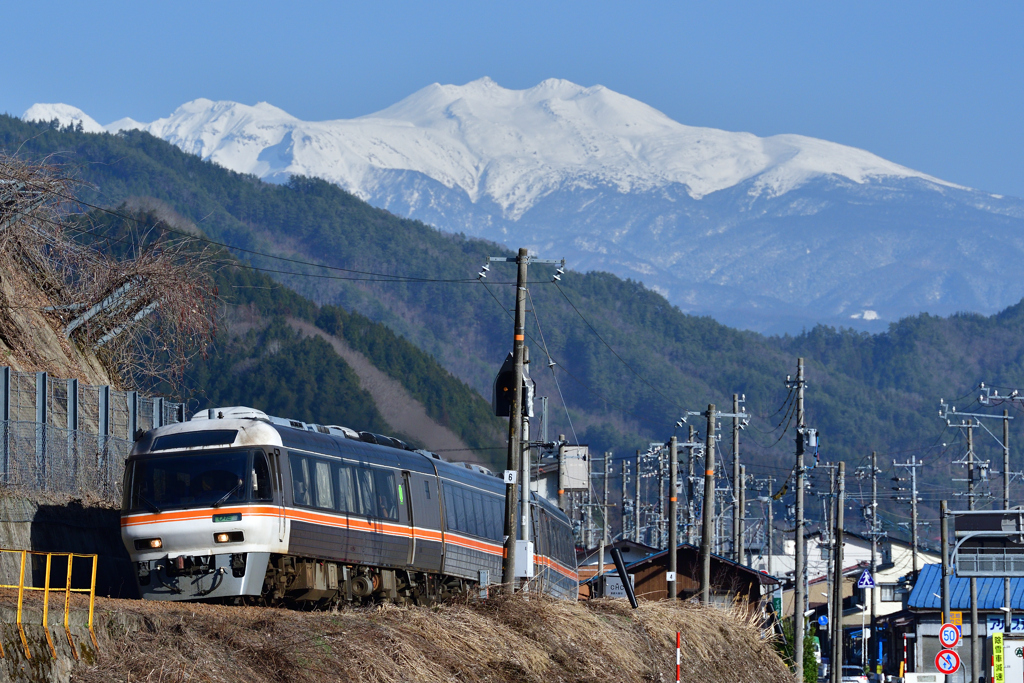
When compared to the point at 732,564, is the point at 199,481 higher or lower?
higher

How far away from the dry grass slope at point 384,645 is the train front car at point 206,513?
98cm

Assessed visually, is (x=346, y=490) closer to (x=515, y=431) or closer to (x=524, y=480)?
(x=515, y=431)

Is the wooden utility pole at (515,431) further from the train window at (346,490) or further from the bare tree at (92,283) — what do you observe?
the bare tree at (92,283)

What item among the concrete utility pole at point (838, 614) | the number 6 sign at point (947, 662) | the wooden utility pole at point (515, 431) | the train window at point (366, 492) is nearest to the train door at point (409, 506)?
the train window at point (366, 492)

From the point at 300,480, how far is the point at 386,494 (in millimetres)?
2784

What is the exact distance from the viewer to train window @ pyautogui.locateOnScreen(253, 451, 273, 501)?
819 inches

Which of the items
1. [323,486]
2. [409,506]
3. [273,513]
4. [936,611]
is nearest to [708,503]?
[409,506]

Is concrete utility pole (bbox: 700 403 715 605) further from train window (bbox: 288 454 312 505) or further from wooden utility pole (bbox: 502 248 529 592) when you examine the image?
train window (bbox: 288 454 312 505)

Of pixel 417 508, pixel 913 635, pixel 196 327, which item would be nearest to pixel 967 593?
pixel 913 635

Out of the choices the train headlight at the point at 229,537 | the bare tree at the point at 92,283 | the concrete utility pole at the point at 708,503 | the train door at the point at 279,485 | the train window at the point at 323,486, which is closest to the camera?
the train headlight at the point at 229,537

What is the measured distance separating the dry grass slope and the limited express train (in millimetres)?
1154

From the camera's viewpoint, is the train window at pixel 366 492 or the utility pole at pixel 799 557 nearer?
the train window at pixel 366 492

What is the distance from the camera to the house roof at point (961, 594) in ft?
217

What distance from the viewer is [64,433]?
2675 cm
